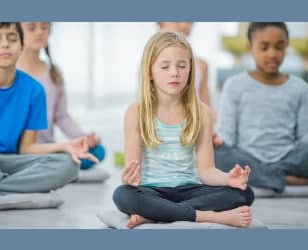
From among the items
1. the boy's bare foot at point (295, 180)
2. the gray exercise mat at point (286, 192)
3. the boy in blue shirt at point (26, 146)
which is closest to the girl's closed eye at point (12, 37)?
the boy in blue shirt at point (26, 146)

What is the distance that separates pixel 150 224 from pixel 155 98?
272mm

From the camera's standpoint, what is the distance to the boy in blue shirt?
208cm

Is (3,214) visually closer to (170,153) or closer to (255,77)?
(170,153)

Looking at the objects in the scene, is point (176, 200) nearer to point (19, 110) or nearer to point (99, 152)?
point (19, 110)

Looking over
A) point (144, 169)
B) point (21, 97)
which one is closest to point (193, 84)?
point (144, 169)

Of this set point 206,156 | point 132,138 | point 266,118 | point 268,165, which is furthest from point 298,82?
point 132,138

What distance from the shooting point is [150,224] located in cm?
174

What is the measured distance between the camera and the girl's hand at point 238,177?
175cm

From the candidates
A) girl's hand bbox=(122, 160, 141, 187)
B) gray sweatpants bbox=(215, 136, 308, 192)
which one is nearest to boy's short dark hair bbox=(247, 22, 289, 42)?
gray sweatpants bbox=(215, 136, 308, 192)

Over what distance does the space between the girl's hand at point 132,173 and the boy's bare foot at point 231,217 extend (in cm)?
15

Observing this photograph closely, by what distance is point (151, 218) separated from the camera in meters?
1.75

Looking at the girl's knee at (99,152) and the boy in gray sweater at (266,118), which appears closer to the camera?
the boy in gray sweater at (266,118)

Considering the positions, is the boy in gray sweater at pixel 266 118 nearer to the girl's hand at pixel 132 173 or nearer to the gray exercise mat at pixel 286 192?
the gray exercise mat at pixel 286 192

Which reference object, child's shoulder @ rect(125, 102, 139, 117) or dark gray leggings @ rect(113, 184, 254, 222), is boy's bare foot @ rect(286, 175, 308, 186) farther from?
child's shoulder @ rect(125, 102, 139, 117)
